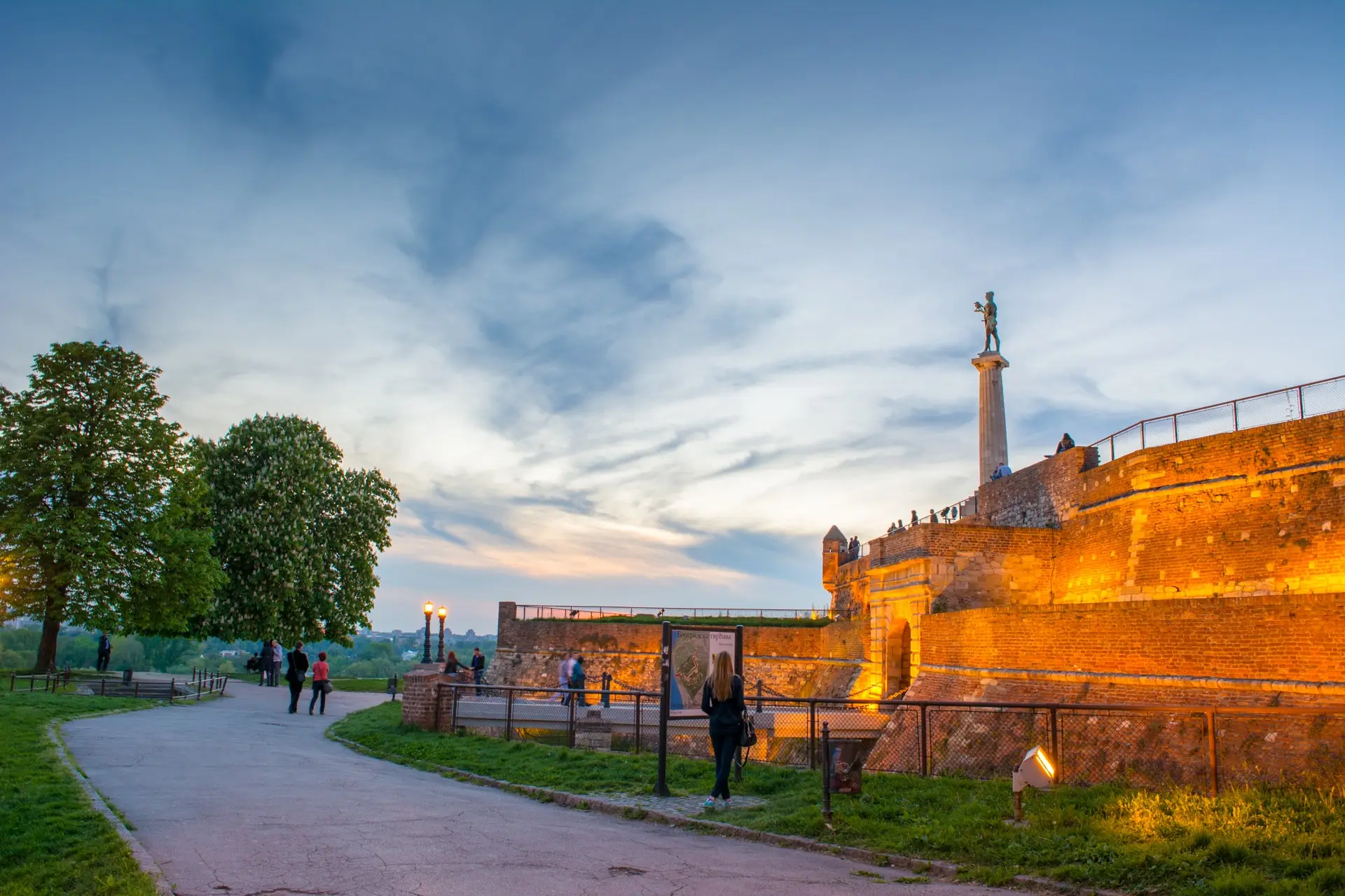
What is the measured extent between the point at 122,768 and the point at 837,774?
9.62 metres

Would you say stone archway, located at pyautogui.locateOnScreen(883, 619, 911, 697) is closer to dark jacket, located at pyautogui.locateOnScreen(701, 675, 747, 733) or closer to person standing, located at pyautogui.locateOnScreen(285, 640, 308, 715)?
person standing, located at pyautogui.locateOnScreen(285, 640, 308, 715)

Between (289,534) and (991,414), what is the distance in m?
27.6

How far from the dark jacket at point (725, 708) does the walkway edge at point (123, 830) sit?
589cm

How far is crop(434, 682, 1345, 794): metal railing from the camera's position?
35.8 feet

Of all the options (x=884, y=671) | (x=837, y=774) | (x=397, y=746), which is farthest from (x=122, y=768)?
(x=884, y=671)

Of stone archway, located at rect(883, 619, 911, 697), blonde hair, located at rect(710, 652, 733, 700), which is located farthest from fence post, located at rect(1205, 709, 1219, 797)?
stone archway, located at rect(883, 619, 911, 697)

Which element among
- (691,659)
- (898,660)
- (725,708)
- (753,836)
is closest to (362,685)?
(898,660)

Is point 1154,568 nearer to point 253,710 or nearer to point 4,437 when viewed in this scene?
point 253,710

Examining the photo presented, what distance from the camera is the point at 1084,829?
8.02 meters

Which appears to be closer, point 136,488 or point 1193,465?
point 1193,465

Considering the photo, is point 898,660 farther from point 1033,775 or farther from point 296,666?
point 1033,775

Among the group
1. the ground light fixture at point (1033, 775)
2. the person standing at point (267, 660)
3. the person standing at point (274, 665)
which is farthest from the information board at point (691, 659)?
the person standing at point (267, 660)

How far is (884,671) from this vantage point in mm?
27312

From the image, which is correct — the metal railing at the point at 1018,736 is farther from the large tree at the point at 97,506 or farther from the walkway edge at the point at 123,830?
the large tree at the point at 97,506
